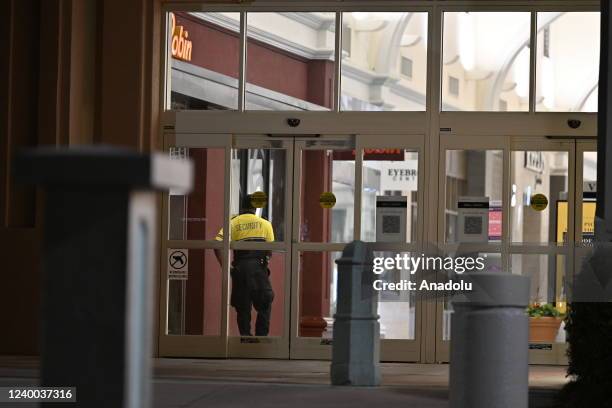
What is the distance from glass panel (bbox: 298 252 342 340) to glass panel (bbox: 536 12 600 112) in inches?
103

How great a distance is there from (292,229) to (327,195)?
1.60 ft

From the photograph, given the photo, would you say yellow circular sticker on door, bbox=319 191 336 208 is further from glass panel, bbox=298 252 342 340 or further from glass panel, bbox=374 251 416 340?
glass panel, bbox=374 251 416 340

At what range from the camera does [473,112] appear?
Result: 12.5 m

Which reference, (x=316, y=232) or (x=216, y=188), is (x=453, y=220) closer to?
(x=316, y=232)

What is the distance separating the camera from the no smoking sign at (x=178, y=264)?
12.7 metres

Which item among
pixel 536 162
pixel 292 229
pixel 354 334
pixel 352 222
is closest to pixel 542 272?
pixel 536 162

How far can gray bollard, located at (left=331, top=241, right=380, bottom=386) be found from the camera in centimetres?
960

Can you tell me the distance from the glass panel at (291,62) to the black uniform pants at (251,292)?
160 centimetres

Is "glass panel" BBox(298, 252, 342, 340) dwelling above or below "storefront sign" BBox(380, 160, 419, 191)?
below

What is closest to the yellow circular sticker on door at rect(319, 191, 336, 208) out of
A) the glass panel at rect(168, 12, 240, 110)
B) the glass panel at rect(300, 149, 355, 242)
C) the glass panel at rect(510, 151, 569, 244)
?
the glass panel at rect(300, 149, 355, 242)

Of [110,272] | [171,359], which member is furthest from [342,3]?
[110,272]

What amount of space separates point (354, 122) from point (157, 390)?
4210mm

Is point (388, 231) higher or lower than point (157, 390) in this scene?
higher

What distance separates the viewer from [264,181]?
41.7ft
